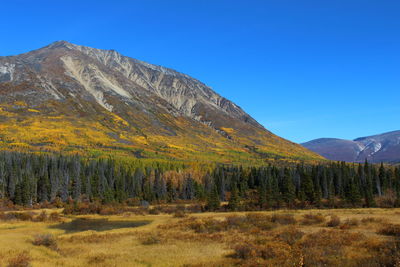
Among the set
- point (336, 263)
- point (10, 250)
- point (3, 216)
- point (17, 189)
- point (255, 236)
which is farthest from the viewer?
point (17, 189)

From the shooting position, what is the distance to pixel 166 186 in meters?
137

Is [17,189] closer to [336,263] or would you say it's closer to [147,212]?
[147,212]

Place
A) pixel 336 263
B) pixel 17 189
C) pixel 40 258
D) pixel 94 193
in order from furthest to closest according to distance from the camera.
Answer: pixel 94 193
pixel 17 189
pixel 40 258
pixel 336 263

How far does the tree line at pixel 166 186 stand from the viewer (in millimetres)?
93625

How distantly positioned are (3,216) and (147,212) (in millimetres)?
30046

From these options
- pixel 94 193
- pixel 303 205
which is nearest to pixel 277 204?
pixel 303 205

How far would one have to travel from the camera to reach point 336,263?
2262 centimetres

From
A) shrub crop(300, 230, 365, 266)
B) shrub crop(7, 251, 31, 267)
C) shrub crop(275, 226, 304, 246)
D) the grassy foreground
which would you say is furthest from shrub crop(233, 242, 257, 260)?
shrub crop(7, 251, 31, 267)

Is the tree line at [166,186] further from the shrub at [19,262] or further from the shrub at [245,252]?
the shrub at [19,262]

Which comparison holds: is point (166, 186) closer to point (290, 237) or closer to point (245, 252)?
point (290, 237)

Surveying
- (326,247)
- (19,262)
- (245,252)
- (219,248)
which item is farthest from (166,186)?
(19,262)

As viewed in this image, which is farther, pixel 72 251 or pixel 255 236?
pixel 255 236

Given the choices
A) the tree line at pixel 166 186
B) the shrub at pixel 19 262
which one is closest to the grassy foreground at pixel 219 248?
the shrub at pixel 19 262

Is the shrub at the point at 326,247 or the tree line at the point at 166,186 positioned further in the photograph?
the tree line at the point at 166,186
